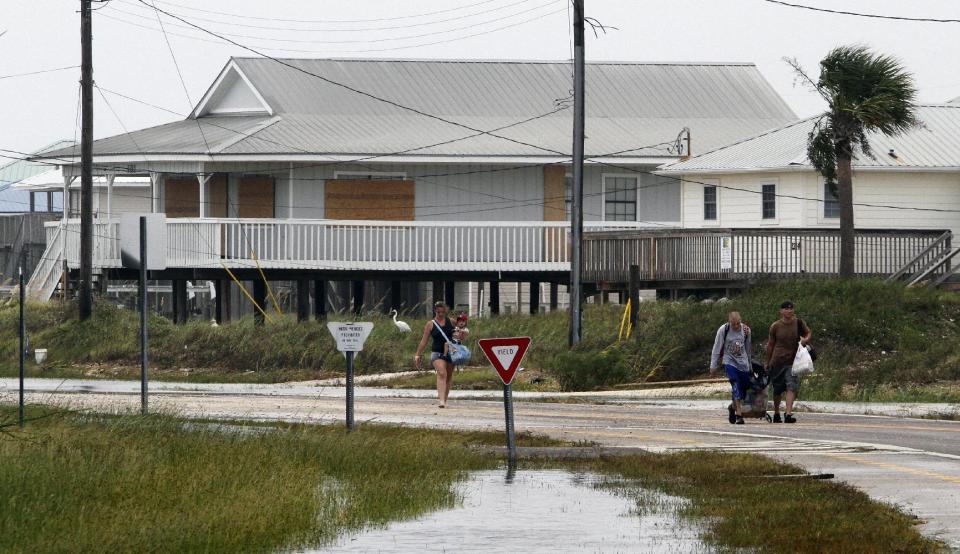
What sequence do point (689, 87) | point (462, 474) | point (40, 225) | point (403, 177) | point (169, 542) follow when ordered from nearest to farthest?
point (169, 542)
point (462, 474)
point (403, 177)
point (689, 87)
point (40, 225)

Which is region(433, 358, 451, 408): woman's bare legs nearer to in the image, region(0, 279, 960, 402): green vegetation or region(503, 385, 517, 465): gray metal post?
region(0, 279, 960, 402): green vegetation

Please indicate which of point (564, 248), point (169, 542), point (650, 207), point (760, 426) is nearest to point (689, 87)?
point (650, 207)

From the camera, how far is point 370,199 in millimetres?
45219

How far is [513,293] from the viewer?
180ft

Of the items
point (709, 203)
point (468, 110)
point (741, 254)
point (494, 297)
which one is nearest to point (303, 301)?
point (494, 297)

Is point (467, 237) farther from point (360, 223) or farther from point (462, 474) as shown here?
point (462, 474)

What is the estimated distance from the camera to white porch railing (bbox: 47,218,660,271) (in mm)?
42562

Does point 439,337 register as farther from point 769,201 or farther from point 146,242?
point 769,201

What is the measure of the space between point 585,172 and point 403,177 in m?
4.60

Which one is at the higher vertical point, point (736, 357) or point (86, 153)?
point (86, 153)

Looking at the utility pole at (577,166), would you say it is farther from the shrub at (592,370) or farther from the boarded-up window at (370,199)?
the boarded-up window at (370,199)

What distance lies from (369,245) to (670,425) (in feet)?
69.4

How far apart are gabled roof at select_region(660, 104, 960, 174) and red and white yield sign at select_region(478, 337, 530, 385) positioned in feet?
78.2

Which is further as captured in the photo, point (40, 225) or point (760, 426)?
point (40, 225)
